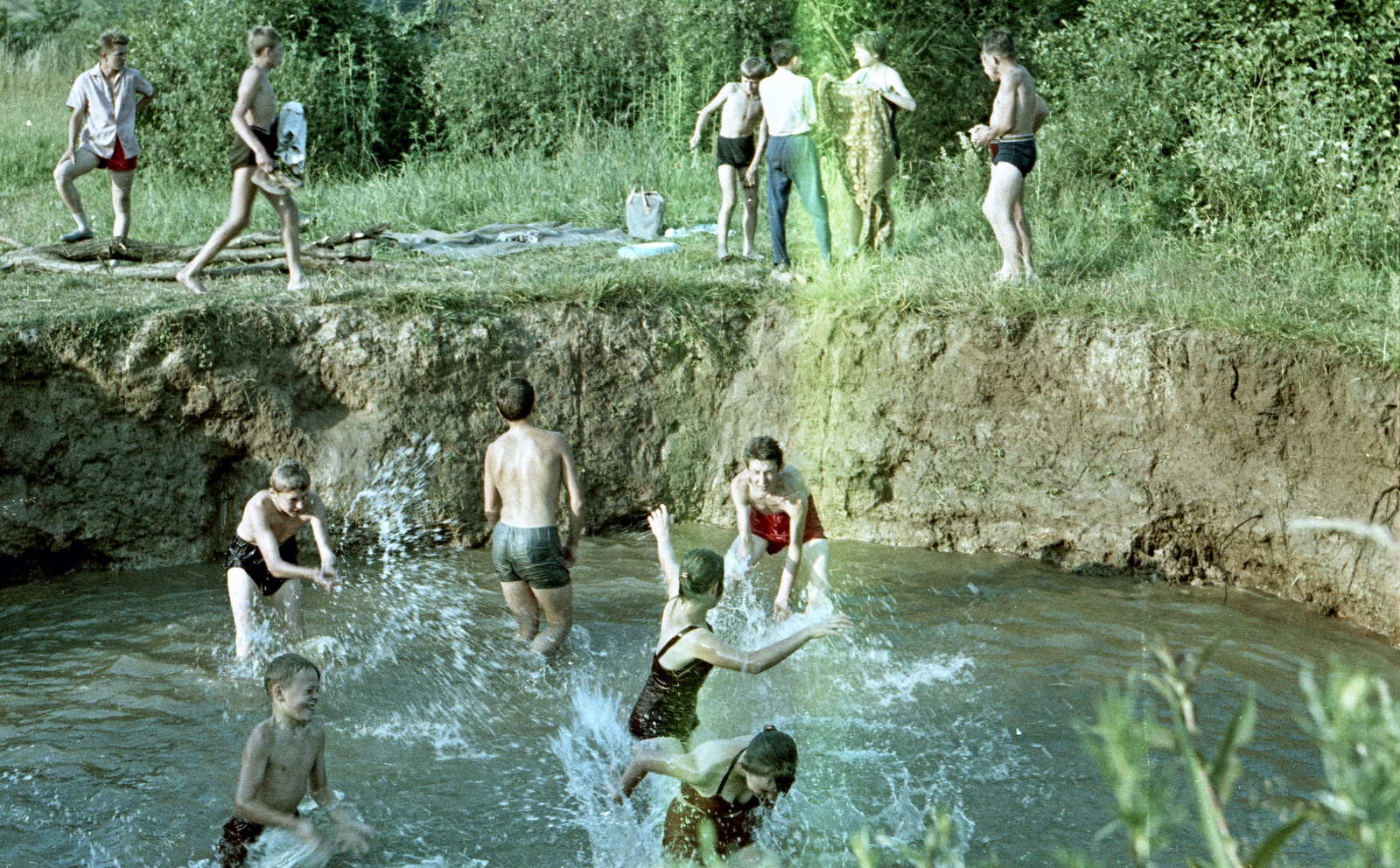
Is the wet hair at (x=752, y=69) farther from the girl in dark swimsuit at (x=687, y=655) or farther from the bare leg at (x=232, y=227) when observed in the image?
the girl in dark swimsuit at (x=687, y=655)

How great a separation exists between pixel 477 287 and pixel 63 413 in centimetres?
284

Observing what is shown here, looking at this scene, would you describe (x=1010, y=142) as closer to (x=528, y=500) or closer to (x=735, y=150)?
(x=735, y=150)

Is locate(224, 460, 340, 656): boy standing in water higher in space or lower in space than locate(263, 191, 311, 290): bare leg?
lower

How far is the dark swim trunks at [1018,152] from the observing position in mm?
9420

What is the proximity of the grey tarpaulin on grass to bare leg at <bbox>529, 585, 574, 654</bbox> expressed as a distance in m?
4.83

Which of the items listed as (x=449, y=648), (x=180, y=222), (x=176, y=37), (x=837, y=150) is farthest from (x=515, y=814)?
(x=176, y=37)

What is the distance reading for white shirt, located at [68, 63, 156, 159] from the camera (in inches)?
428

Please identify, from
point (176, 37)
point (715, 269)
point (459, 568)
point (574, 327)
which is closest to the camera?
point (459, 568)

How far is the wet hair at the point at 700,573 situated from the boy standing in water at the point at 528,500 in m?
1.64

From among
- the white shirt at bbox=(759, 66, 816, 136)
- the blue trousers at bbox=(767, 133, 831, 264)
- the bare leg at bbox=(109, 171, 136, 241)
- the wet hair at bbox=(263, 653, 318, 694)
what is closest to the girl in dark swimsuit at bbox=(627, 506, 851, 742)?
the wet hair at bbox=(263, 653, 318, 694)

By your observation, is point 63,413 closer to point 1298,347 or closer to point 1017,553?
point 1017,553

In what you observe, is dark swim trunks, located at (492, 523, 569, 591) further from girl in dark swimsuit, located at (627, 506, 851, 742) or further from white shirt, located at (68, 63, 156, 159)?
white shirt, located at (68, 63, 156, 159)

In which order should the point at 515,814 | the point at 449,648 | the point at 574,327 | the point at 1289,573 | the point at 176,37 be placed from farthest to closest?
1. the point at 176,37
2. the point at 574,327
3. the point at 1289,573
4. the point at 449,648
5. the point at 515,814

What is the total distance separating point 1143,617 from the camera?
322 inches
